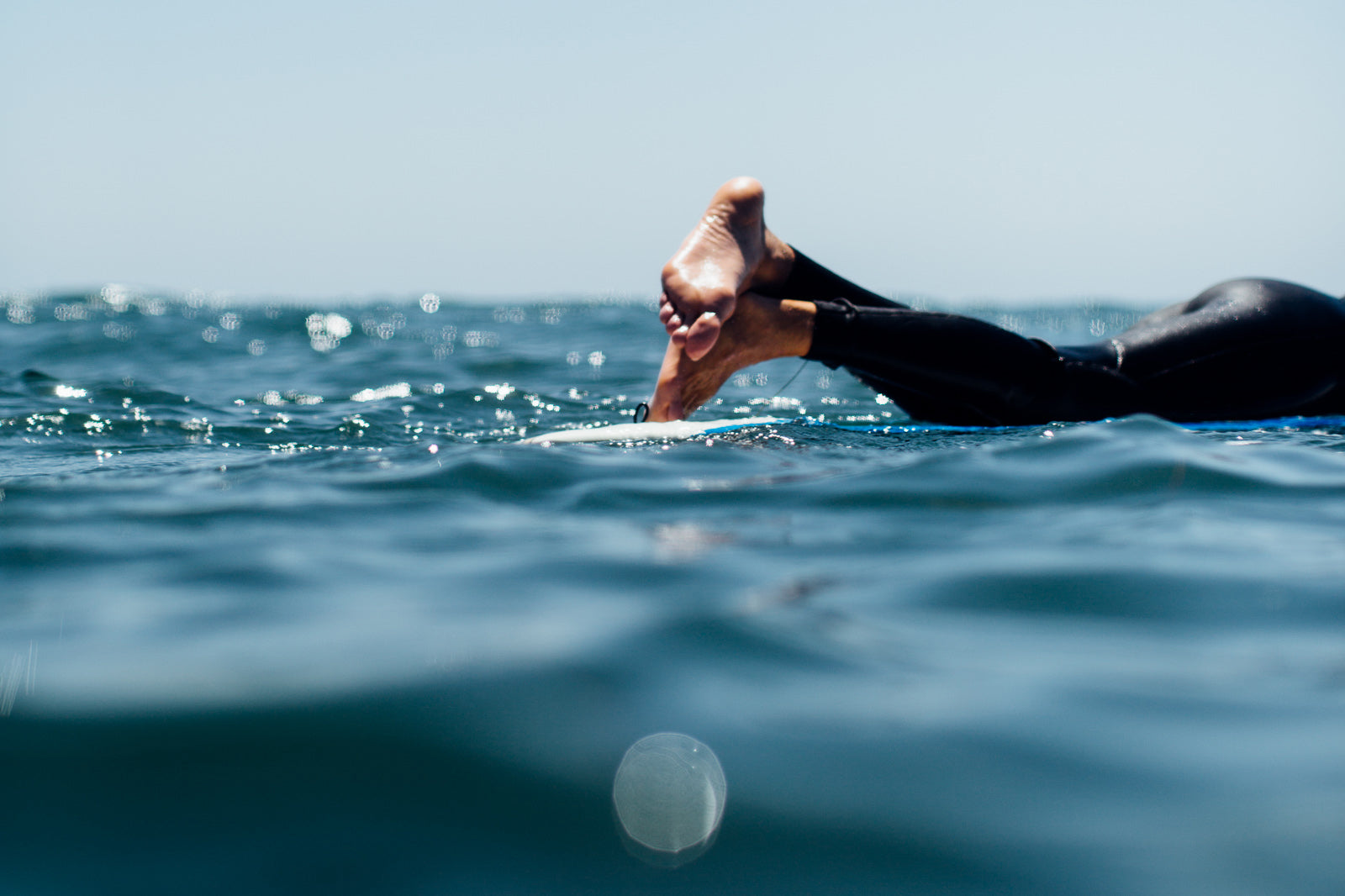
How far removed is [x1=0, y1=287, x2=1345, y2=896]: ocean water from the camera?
87cm

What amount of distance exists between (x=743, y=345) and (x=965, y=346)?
2.23 ft

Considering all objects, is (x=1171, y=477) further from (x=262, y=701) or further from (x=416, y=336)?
(x=416, y=336)

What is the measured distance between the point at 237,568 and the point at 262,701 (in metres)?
0.65

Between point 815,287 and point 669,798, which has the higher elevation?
point 815,287

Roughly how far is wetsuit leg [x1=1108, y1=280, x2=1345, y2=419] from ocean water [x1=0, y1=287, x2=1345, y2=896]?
757mm

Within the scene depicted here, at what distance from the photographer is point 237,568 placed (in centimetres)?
170

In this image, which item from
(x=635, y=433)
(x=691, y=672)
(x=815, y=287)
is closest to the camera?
(x=691, y=672)

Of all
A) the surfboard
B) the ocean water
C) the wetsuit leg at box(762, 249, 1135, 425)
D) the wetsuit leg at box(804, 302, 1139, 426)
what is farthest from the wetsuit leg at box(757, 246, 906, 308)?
the ocean water

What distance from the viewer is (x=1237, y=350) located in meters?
3.27

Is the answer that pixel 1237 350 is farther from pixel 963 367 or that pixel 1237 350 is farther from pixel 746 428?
pixel 746 428

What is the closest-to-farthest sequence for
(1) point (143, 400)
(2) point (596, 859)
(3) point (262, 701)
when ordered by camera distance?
(2) point (596, 859), (3) point (262, 701), (1) point (143, 400)

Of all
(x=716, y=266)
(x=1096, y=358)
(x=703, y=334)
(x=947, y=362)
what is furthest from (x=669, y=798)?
(x=1096, y=358)

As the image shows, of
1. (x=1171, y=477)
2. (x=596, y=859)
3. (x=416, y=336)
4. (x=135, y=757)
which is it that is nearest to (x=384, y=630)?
(x=135, y=757)

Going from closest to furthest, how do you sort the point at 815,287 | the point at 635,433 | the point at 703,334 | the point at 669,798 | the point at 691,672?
the point at 669,798, the point at 691,672, the point at 703,334, the point at 635,433, the point at 815,287
